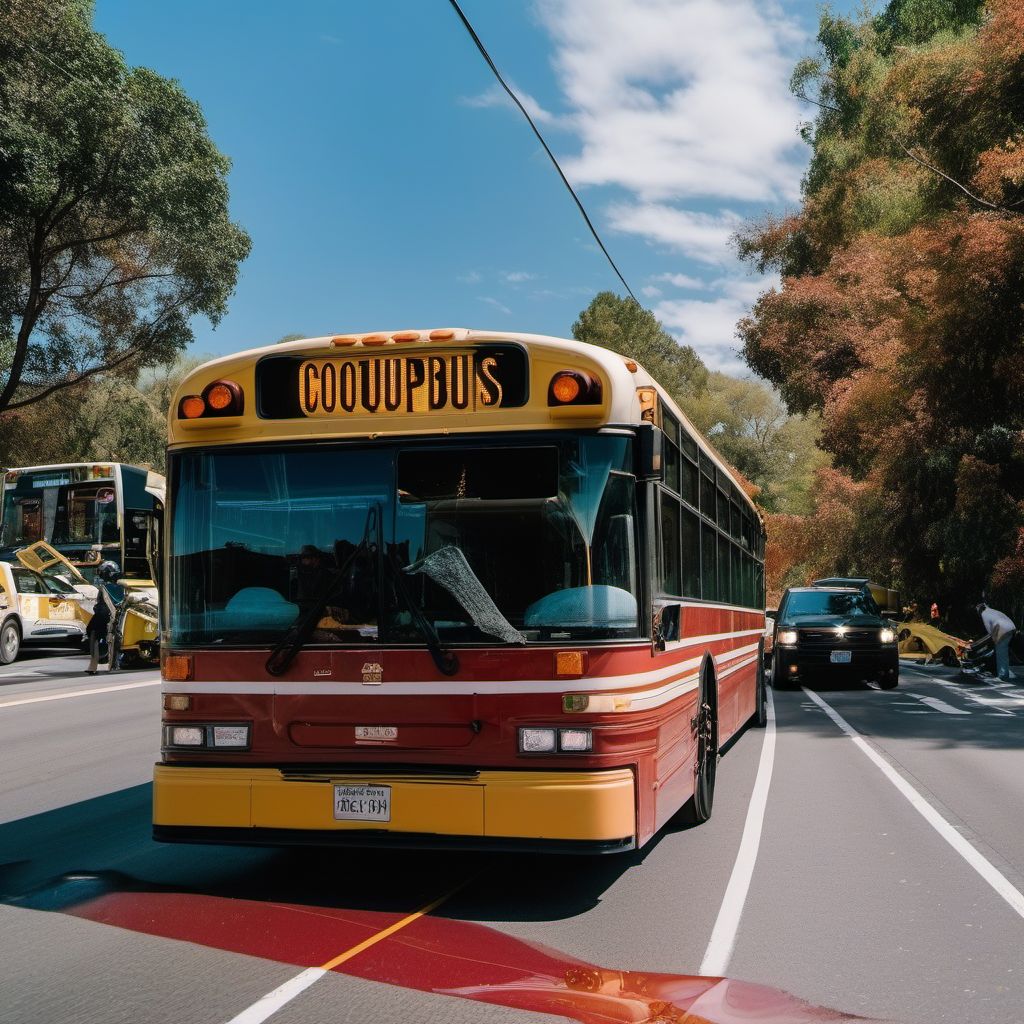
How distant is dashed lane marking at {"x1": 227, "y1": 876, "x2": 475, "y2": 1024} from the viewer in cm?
475

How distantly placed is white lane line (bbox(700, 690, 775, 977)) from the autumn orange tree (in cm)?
1570

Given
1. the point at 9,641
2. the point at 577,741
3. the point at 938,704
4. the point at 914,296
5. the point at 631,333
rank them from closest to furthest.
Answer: the point at 577,741 → the point at 938,704 → the point at 9,641 → the point at 914,296 → the point at 631,333

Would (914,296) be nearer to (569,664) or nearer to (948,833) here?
(948,833)

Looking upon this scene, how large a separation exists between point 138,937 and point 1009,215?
2227cm

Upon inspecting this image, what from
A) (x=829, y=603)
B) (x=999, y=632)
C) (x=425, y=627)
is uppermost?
(x=425, y=627)

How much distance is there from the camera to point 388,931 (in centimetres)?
596

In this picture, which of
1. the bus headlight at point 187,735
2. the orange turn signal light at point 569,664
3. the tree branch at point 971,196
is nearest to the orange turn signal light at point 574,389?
the orange turn signal light at point 569,664

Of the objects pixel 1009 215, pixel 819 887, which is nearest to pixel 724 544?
pixel 819 887

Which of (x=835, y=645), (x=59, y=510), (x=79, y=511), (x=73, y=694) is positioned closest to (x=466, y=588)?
(x=73, y=694)

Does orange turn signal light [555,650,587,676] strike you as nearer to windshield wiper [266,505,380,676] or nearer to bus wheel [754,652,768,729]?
windshield wiper [266,505,380,676]

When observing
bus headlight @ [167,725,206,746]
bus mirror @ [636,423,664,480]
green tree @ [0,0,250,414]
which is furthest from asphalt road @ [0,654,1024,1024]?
green tree @ [0,0,250,414]

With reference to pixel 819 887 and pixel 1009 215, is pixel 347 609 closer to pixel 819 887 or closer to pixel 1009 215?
pixel 819 887

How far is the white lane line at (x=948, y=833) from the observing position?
6.92 m

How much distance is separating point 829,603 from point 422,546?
58.7ft
